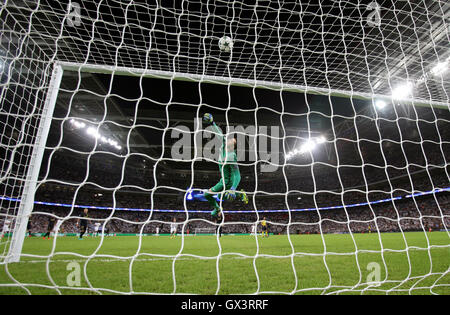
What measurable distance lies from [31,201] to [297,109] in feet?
35.6

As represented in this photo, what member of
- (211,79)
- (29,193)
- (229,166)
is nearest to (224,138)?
(229,166)

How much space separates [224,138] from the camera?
11.9 ft

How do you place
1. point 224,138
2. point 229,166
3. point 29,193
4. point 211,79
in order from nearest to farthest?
point 29,193 < point 211,79 < point 229,166 < point 224,138

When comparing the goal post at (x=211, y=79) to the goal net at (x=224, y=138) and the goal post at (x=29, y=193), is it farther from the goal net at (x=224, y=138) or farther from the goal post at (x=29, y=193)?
the goal post at (x=29, y=193)

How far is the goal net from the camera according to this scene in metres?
2.21

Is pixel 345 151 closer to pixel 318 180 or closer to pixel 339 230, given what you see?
pixel 318 180

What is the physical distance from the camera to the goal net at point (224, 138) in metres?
2.21

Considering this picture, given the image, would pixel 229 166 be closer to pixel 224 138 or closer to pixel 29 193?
pixel 224 138

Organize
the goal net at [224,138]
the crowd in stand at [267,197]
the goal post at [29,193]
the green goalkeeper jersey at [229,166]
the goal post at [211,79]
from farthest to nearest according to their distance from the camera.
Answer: the crowd in stand at [267,197], the green goalkeeper jersey at [229,166], the goal post at [211,79], the goal post at [29,193], the goal net at [224,138]

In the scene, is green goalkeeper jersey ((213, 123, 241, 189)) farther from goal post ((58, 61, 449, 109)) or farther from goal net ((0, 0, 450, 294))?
goal post ((58, 61, 449, 109))

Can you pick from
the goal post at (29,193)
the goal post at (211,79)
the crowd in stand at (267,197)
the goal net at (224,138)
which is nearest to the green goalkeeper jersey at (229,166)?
the goal net at (224,138)

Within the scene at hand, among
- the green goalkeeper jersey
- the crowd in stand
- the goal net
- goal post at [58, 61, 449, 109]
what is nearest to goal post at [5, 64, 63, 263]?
the goal net

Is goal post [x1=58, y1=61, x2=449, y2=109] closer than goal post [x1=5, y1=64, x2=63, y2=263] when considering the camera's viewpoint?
No

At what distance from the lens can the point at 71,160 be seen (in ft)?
72.4
